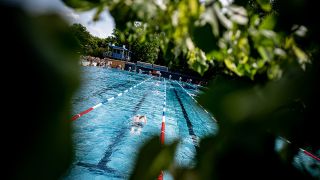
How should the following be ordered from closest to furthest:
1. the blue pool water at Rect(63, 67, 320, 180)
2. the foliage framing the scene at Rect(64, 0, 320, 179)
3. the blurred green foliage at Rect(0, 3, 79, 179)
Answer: the blurred green foliage at Rect(0, 3, 79, 179) < the foliage framing the scene at Rect(64, 0, 320, 179) < the blue pool water at Rect(63, 67, 320, 180)

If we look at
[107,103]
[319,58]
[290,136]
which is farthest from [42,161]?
[107,103]

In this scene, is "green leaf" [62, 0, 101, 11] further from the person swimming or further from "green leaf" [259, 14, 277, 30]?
the person swimming

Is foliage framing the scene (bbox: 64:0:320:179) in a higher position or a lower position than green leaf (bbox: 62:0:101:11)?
lower

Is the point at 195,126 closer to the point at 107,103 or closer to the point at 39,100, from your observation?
the point at 107,103

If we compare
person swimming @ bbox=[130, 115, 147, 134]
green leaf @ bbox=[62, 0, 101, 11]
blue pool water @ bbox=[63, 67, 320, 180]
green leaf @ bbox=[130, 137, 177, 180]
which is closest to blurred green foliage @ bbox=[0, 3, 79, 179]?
blue pool water @ bbox=[63, 67, 320, 180]

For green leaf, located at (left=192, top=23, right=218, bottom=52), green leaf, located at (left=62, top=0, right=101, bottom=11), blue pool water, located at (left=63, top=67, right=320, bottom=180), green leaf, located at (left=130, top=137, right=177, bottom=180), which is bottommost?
blue pool water, located at (left=63, top=67, right=320, bottom=180)

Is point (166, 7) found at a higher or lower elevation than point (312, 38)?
higher

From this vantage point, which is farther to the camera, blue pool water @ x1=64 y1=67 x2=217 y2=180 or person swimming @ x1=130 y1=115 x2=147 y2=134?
person swimming @ x1=130 y1=115 x2=147 y2=134

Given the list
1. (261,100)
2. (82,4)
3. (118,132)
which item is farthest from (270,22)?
(118,132)

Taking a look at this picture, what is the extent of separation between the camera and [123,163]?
28.7ft

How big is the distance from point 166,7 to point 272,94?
2.71 feet

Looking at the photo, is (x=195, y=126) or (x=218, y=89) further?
(x=195, y=126)

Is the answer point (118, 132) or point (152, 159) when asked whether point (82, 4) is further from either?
point (118, 132)

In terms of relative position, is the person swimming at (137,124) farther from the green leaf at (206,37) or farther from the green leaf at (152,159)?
the green leaf at (152,159)
